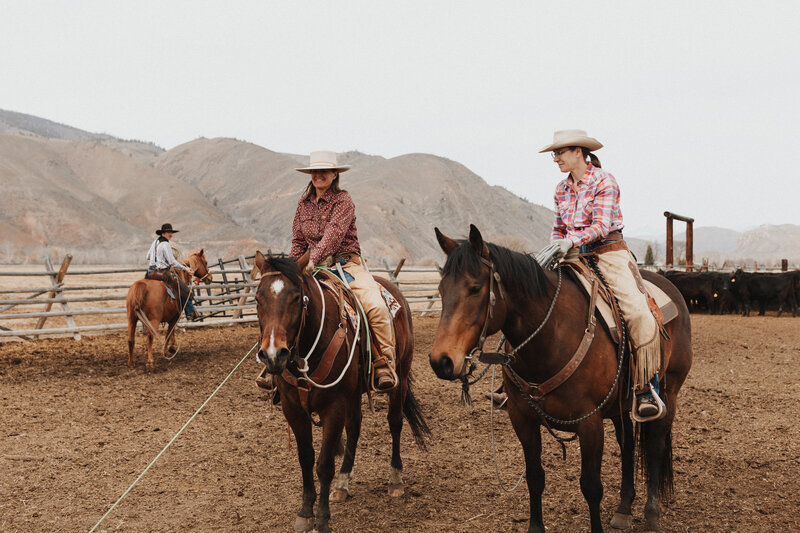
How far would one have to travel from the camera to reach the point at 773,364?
32.3ft

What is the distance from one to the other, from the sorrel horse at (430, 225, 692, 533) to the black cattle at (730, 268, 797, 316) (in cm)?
1832

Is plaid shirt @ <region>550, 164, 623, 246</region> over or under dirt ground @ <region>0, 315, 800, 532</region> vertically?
over

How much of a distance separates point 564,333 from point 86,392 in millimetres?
6887

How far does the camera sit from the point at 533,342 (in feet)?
10.4

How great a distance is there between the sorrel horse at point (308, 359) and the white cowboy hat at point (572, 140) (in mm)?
1789

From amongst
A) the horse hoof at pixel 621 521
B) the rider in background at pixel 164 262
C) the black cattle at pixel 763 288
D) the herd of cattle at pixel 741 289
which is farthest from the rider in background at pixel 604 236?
the black cattle at pixel 763 288

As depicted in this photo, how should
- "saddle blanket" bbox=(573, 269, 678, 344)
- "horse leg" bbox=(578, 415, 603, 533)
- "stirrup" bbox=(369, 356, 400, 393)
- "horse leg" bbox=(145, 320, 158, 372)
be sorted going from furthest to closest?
"horse leg" bbox=(145, 320, 158, 372)
"stirrup" bbox=(369, 356, 400, 393)
"saddle blanket" bbox=(573, 269, 678, 344)
"horse leg" bbox=(578, 415, 603, 533)

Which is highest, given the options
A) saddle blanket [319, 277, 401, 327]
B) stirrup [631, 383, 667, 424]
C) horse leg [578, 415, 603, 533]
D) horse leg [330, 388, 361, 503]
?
saddle blanket [319, 277, 401, 327]

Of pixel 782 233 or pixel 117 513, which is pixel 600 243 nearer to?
pixel 117 513

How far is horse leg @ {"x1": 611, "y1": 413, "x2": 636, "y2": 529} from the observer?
12.8 feet

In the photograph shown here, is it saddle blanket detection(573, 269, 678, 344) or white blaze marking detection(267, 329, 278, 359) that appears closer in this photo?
white blaze marking detection(267, 329, 278, 359)

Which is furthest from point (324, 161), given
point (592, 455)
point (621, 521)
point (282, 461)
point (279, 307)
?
point (621, 521)

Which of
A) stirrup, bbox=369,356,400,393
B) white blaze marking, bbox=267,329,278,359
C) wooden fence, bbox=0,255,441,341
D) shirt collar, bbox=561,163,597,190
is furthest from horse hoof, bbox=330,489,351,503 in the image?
wooden fence, bbox=0,255,441,341

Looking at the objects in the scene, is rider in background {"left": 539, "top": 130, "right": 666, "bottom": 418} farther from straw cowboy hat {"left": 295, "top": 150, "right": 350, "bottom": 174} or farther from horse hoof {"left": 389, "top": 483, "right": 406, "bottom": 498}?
horse hoof {"left": 389, "top": 483, "right": 406, "bottom": 498}
